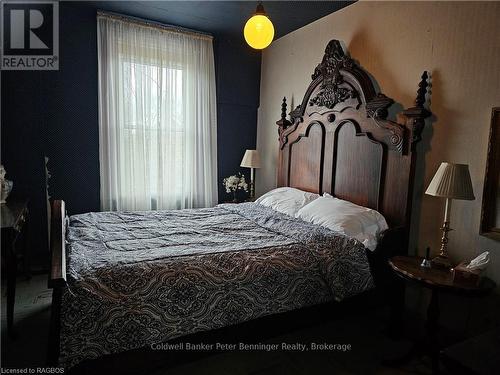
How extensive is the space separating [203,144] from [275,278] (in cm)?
253

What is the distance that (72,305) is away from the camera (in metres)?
1.42

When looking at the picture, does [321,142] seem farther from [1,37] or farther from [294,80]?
[1,37]

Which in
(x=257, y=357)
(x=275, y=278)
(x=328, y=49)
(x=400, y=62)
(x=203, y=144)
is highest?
(x=328, y=49)

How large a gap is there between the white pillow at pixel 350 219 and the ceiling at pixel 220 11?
1945 mm

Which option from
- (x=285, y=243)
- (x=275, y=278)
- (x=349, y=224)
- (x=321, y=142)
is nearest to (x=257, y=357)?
(x=275, y=278)

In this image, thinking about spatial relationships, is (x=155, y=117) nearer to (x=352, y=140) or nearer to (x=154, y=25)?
A: (x=154, y=25)

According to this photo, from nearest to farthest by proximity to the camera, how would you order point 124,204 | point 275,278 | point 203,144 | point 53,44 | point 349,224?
point 275,278 < point 349,224 < point 53,44 < point 124,204 < point 203,144

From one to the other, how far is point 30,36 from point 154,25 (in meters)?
1.25

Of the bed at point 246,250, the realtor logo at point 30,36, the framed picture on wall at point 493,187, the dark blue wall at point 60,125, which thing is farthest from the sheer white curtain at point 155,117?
the framed picture on wall at point 493,187

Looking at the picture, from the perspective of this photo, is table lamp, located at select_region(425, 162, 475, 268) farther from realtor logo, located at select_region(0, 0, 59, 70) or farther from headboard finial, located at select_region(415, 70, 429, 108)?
realtor logo, located at select_region(0, 0, 59, 70)

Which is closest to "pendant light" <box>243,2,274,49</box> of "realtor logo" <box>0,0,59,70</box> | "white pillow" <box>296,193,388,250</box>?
"white pillow" <box>296,193,388,250</box>

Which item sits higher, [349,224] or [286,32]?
[286,32]

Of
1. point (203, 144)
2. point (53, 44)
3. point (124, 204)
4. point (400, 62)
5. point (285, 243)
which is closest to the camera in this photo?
point (285, 243)

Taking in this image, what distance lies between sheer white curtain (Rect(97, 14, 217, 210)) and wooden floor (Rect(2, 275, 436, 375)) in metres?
1.67
